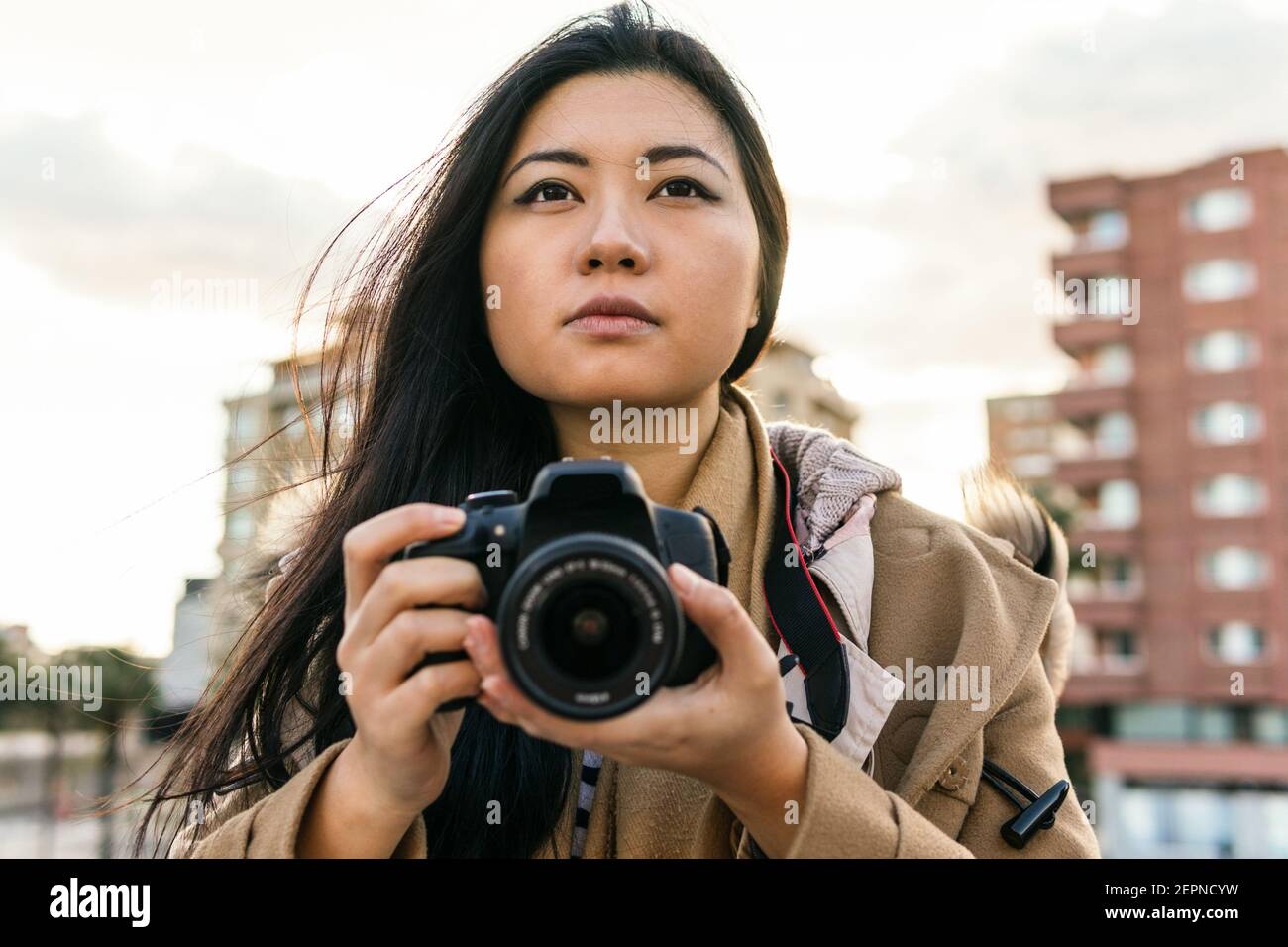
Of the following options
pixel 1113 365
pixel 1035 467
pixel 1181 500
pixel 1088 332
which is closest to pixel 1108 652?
pixel 1181 500

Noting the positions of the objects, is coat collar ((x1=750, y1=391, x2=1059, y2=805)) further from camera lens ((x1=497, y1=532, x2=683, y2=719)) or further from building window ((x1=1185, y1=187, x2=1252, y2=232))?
building window ((x1=1185, y1=187, x2=1252, y2=232))

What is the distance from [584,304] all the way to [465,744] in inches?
35.2

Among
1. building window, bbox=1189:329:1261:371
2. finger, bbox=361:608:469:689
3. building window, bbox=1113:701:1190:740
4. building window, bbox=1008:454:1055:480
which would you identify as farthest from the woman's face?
building window, bbox=1008:454:1055:480

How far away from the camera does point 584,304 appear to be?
220 centimetres

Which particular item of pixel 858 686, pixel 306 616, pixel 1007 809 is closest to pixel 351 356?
pixel 306 616

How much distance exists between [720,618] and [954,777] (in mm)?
798

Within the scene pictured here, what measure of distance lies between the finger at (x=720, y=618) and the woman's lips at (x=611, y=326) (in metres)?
0.67

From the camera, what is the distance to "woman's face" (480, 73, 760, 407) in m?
2.22

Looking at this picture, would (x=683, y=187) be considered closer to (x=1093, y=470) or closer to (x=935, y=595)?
(x=935, y=595)

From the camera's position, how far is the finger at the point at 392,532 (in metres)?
→ 1.78

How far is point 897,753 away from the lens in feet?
7.54
